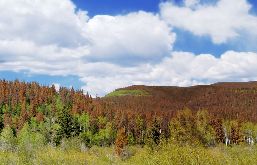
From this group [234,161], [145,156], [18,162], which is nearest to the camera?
[234,161]

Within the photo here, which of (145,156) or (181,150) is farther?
(145,156)

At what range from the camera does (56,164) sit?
259 ft

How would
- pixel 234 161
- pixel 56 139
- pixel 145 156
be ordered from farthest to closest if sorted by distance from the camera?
pixel 56 139, pixel 145 156, pixel 234 161

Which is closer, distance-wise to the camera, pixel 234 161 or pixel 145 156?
pixel 234 161

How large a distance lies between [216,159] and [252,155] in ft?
13.9

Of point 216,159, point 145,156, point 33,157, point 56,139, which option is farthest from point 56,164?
point 56,139

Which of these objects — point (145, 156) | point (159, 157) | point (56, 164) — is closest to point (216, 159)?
point (159, 157)

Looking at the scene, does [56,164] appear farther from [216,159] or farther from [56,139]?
[56,139]

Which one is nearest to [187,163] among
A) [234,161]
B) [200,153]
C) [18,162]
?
[200,153]

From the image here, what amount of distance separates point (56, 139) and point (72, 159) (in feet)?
344

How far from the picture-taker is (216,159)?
152ft

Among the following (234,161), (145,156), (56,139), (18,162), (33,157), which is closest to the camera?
(234,161)

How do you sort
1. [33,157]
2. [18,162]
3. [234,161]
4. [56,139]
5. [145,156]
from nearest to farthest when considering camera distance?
[234,161] < [145,156] < [18,162] < [33,157] < [56,139]

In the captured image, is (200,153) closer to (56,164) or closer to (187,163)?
(187,163)
